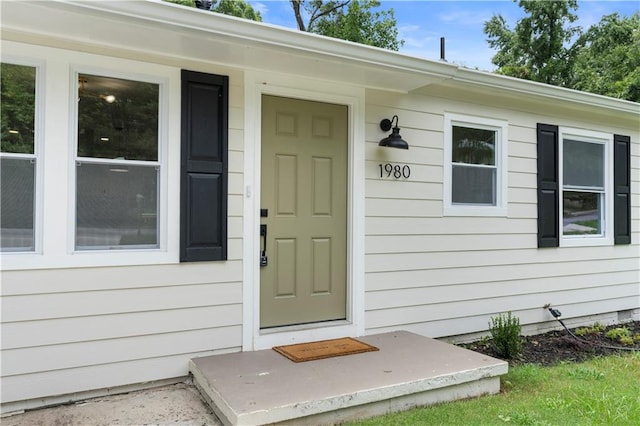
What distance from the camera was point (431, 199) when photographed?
167 inches

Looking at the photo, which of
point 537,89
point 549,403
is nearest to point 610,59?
point 537,89

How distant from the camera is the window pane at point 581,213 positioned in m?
5.20

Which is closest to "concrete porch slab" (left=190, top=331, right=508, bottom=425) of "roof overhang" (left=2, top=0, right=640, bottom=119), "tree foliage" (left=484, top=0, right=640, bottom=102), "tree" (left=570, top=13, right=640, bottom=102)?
"roof overhang" (left=2, top=0, right=640, bottom=119)

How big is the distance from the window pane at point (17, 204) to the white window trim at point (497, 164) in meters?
3.31

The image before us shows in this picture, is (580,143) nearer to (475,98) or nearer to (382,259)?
(475,98)

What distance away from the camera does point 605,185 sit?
5496 mm

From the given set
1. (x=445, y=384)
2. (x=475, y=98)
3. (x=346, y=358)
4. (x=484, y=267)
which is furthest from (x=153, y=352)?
(x=475, y=98)

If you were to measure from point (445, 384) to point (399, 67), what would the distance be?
2.25m

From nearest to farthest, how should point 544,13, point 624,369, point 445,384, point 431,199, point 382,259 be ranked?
point 445,384 → point 624,369 → point 382,259 → point 431,199 → point 544,13

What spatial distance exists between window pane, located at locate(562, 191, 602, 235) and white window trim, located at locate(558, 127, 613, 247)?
61 mm

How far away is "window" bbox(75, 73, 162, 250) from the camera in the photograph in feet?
9.54

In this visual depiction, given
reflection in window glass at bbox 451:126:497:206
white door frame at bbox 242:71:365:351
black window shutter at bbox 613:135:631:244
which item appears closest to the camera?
white door frame at bbox 242:71:365:351

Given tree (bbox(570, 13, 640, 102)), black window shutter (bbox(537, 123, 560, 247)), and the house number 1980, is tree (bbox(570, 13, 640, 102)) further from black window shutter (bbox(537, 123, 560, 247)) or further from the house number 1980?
the house number 1980

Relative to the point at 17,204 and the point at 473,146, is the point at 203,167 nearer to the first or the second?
the point at 17,204
